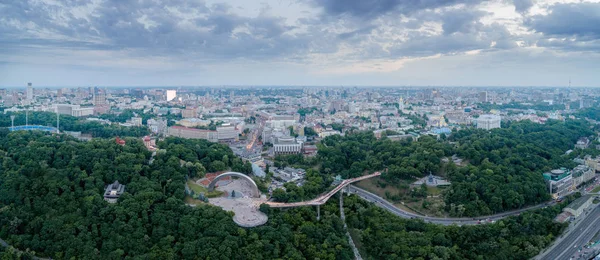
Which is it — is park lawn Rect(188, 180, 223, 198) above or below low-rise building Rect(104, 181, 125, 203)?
below

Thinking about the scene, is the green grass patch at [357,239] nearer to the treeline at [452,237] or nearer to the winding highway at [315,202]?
the treeline at [452,237]

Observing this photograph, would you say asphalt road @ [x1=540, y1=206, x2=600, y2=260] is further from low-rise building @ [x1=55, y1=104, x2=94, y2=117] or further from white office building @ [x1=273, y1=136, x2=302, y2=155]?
low-rise building @ [x1=55, y1=104, x2=94, y2=117]

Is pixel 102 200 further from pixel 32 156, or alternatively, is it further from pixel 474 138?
pixel 474 138

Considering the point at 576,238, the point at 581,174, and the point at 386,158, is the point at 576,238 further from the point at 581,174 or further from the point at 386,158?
the point at 386,158

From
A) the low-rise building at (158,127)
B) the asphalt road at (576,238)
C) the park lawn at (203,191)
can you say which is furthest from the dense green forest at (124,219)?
the low-rise building at (158,127)

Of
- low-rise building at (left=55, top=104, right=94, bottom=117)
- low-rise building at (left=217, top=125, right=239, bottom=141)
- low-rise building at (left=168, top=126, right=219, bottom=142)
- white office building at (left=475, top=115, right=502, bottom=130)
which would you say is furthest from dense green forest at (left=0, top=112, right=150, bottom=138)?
white office building at (left=475, top=115, right=502, bottom=130)
